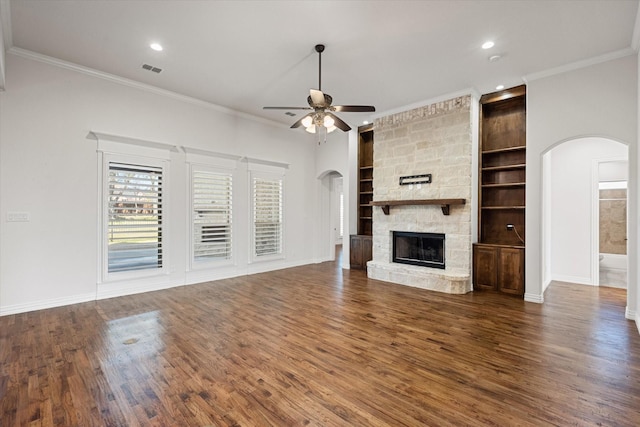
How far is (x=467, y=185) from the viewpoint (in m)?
5.20

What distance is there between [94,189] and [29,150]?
0.88 m

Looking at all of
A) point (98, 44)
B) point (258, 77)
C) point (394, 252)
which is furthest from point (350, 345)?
point (98, 44)

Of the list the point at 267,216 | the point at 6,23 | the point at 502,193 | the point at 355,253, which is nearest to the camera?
the point at 6,23

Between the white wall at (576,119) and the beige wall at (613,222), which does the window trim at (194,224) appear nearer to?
the white wall at (576,119)

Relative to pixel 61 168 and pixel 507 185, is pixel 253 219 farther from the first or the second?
pixel 507 185

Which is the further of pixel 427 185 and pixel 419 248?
pixel 419 248

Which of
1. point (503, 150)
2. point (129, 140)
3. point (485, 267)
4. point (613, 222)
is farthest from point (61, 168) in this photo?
point (613, 222)

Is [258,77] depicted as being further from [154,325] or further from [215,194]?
[154,325]

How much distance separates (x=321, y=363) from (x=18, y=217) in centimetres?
453

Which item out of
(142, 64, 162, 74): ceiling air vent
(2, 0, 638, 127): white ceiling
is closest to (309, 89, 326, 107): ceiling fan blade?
(2, 0, 638, 127): white ceiling

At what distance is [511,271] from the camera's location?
491 cm

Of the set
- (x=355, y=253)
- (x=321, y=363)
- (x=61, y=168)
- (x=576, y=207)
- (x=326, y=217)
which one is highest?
(x=61, y=168)

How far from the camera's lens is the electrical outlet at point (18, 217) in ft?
13.0

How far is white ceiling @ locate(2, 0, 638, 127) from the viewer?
124 inches
